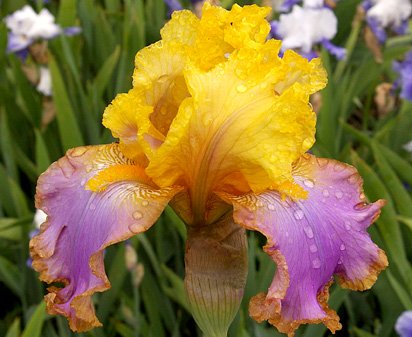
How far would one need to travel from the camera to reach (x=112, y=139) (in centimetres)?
195

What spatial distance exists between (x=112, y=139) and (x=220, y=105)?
1.05 meters

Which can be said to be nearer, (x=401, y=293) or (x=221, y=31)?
(x=221, y=31)

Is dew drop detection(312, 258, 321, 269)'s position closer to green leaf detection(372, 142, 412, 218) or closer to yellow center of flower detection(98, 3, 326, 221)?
yellow center of flower detection(98, 3, 326, 221)

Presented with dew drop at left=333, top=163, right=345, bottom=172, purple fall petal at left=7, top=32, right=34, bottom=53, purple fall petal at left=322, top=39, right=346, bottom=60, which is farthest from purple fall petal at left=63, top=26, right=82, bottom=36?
dew drop at left=333, top=163, right=345, bottom=172

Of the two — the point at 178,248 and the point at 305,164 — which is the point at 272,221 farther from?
the point at 178,248

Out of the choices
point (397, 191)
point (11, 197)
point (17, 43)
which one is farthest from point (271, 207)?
point (17, 43)

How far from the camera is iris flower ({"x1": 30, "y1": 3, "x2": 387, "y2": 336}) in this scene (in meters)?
0.92

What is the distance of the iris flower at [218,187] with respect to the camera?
921 millimetres

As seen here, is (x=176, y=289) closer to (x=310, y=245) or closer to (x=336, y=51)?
(x=310, y=245)

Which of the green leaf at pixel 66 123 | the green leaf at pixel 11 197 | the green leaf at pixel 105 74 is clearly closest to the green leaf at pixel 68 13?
the green leaf at pixel 105 74

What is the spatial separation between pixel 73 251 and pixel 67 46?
1.46 metres

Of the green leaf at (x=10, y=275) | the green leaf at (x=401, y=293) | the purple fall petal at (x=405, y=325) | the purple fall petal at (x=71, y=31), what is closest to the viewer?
the purple fall petal at (x=405, y=325)

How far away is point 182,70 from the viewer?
1001mm

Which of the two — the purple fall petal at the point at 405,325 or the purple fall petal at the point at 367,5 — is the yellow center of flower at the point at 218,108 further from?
the purple fall petal at the point at 367,5
